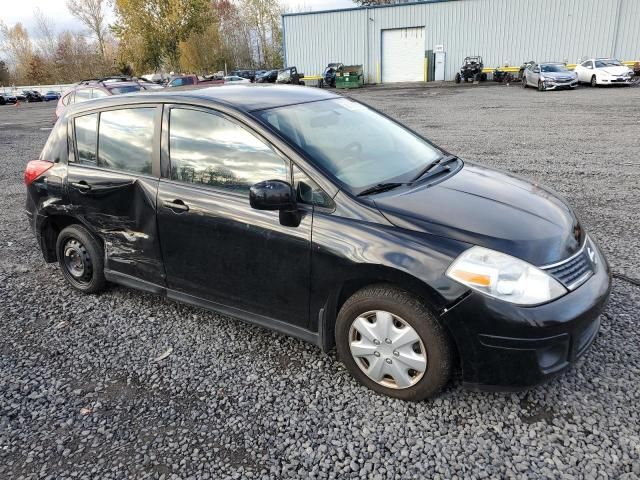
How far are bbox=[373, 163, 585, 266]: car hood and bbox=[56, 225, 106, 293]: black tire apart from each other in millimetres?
2496

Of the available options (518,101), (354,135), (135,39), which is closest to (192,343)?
(354,135)

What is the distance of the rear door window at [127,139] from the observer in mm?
3525

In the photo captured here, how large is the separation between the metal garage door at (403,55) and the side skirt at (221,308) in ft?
124

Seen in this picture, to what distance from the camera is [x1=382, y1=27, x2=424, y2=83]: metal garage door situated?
37656 mm

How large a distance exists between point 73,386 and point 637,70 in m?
36.9

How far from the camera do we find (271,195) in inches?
106

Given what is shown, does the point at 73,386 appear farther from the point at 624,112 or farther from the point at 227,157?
the point at 624,112

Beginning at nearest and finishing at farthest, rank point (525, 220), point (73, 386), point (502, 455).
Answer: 1. point (502, 455)
2. point (525, 220)
3. point (73, 386)

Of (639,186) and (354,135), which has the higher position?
(354,135)

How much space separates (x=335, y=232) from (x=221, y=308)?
1084 mm

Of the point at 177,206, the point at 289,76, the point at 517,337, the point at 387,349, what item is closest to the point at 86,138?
the point at 177,206

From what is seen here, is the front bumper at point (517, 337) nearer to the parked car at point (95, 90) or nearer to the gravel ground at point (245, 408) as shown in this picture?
the gravel ground at point (245, 408)

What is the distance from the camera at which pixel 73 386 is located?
306 cm

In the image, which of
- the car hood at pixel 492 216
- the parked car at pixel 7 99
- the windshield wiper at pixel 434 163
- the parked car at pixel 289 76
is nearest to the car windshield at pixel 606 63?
the parked car at pixel 289 76
